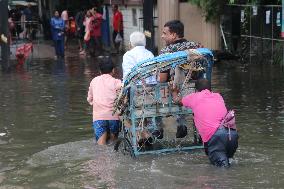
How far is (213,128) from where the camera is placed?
25.9ft

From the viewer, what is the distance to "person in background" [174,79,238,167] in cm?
787

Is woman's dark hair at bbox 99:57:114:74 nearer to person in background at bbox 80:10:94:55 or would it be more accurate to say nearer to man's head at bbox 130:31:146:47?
man's head at bbox 130:31:146:47

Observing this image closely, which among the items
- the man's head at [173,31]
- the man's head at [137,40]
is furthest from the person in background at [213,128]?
the man's head at [137,40]

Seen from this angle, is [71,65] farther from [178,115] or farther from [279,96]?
[178,115]

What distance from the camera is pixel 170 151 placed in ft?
29.3

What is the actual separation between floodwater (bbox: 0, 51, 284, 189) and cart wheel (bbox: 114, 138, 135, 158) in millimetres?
87

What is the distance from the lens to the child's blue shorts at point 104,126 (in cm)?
955

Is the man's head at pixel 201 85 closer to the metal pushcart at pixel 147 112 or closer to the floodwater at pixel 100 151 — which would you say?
the metal pushcart at pixel 147 112

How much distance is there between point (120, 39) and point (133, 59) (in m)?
18.9

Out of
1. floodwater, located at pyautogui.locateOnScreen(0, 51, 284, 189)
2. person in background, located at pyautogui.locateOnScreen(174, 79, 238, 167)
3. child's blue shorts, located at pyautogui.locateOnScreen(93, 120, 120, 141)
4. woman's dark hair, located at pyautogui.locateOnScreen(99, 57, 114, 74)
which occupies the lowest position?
floodwater, located at pyautogui.locateOnScreen(0, 51, 284, 189)

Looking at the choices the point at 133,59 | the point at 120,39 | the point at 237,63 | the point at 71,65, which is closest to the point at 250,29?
the point at 237,63

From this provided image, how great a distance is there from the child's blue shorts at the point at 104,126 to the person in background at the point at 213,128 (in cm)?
166

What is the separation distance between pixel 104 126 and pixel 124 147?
26.4 inches

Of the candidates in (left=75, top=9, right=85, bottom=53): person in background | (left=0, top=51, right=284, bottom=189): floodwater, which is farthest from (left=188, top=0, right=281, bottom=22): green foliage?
(left=75, top=9, right=85, bottom=53): person in background
